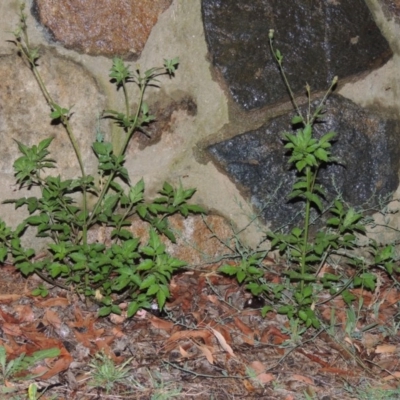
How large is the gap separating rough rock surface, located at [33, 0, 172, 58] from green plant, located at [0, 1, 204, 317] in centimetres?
9

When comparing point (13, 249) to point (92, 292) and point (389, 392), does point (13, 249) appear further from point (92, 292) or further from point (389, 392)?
point (389, 392)

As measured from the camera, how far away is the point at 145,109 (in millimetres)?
2719

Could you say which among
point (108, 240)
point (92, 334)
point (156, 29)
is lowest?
point (92, 334)

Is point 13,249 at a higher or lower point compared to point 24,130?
lower

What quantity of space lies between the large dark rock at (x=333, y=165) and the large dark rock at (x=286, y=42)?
124 millimetres

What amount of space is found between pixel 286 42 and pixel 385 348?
109cm

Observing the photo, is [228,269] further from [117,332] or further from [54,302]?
[54,302]

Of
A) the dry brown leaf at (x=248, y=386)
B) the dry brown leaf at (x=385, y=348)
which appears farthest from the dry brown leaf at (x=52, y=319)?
the dry brown leaf at (x=385, y=348)

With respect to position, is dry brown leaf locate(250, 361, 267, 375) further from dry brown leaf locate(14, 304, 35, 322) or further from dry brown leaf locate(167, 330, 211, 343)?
dry brown leaf locate(14, 304, 35, 322)

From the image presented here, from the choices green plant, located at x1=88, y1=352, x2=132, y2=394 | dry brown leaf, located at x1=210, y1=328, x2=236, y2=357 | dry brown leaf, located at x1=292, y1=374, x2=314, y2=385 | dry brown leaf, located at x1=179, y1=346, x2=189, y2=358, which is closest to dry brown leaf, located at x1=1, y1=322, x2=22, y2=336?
green plant, located at x1=88, y1=352, x2=132, y2=394

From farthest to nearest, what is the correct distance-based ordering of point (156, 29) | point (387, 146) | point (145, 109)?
point (387, 146) → point (156, 29) → point (145, 109)

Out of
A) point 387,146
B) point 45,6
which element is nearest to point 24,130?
point 45,6

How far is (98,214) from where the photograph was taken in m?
2.84

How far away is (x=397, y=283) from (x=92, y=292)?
106 centimetres
